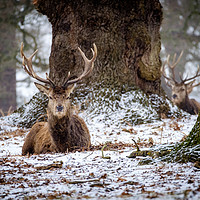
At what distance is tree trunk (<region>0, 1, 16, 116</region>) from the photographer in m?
17.1

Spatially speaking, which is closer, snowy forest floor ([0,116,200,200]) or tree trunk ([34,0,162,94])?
snowy forest floor ([0,116,200,200])

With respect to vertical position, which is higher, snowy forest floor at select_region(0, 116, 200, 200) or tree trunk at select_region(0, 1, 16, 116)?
tree trunk at select_region(0, 1, 16, 116)

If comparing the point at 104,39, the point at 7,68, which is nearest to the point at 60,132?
the point at 104,39

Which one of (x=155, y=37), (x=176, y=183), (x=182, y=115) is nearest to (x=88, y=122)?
(x=182, y=115)

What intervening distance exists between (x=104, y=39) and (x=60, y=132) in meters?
3.85

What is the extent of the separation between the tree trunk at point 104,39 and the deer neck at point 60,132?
3.08 meters

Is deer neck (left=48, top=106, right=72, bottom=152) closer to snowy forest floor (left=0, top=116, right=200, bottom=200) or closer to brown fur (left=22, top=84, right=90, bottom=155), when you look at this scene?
brown fur (left=22, top=84, right=90, bottom=155)

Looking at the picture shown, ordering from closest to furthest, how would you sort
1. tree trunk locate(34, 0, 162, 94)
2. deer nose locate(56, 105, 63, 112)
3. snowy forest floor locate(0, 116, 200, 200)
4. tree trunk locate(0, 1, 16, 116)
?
snowy forest floor locate(0, 116, 200, 200) < deer nose locate(56, 105, 63, 112) < tree trunk locate(34, 0, 162, 94) < tree trunk locate(0, 1, 16, 116)

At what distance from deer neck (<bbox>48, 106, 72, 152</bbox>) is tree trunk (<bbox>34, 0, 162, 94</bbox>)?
3080 mm

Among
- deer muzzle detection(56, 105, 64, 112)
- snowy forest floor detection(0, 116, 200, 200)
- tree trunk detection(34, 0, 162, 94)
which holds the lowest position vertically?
snowy forest floor detection(0, 116, 200, 200)

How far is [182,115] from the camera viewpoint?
8500 mm

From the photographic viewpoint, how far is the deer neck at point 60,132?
495 cm

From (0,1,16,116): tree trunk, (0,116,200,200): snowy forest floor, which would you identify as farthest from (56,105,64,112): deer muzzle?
(0,1,16,116): tree trunk

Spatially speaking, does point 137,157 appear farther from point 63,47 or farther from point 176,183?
point 63,47
